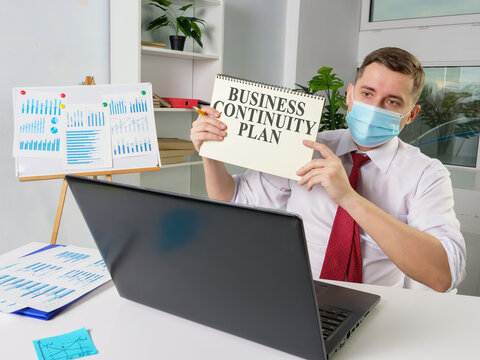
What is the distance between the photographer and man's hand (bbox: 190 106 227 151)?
120 cm

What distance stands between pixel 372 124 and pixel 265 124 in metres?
0.38

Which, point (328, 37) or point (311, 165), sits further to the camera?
point (328, 37)

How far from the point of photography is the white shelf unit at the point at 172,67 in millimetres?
2391

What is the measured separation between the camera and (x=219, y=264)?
692 millimetres

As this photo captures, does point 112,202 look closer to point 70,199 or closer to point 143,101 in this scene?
point 143,101

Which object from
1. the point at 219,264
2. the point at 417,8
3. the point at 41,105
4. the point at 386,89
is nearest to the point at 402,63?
the point at 386,89

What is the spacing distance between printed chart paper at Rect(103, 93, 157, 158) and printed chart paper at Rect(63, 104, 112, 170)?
3cm

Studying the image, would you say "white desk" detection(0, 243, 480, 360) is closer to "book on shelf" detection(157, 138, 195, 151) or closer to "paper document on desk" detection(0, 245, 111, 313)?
Answer: "paper document on desk" detection(0, 245, 111, 313)

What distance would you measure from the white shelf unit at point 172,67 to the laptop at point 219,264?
5.46 feet

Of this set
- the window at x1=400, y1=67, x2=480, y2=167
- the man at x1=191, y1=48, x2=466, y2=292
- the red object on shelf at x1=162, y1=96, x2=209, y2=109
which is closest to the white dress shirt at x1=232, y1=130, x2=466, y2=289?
the man at x1=191, y1=48, x2=466, y2=292

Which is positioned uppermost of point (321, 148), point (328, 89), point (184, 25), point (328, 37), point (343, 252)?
point (328, 37)

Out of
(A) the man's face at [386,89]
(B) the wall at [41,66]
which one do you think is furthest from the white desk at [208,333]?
→ (B) the wall at [41,66]

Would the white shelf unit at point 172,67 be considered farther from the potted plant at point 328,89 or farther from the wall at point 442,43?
the wall at point 442,43

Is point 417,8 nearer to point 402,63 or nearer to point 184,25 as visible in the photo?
point 184,25
